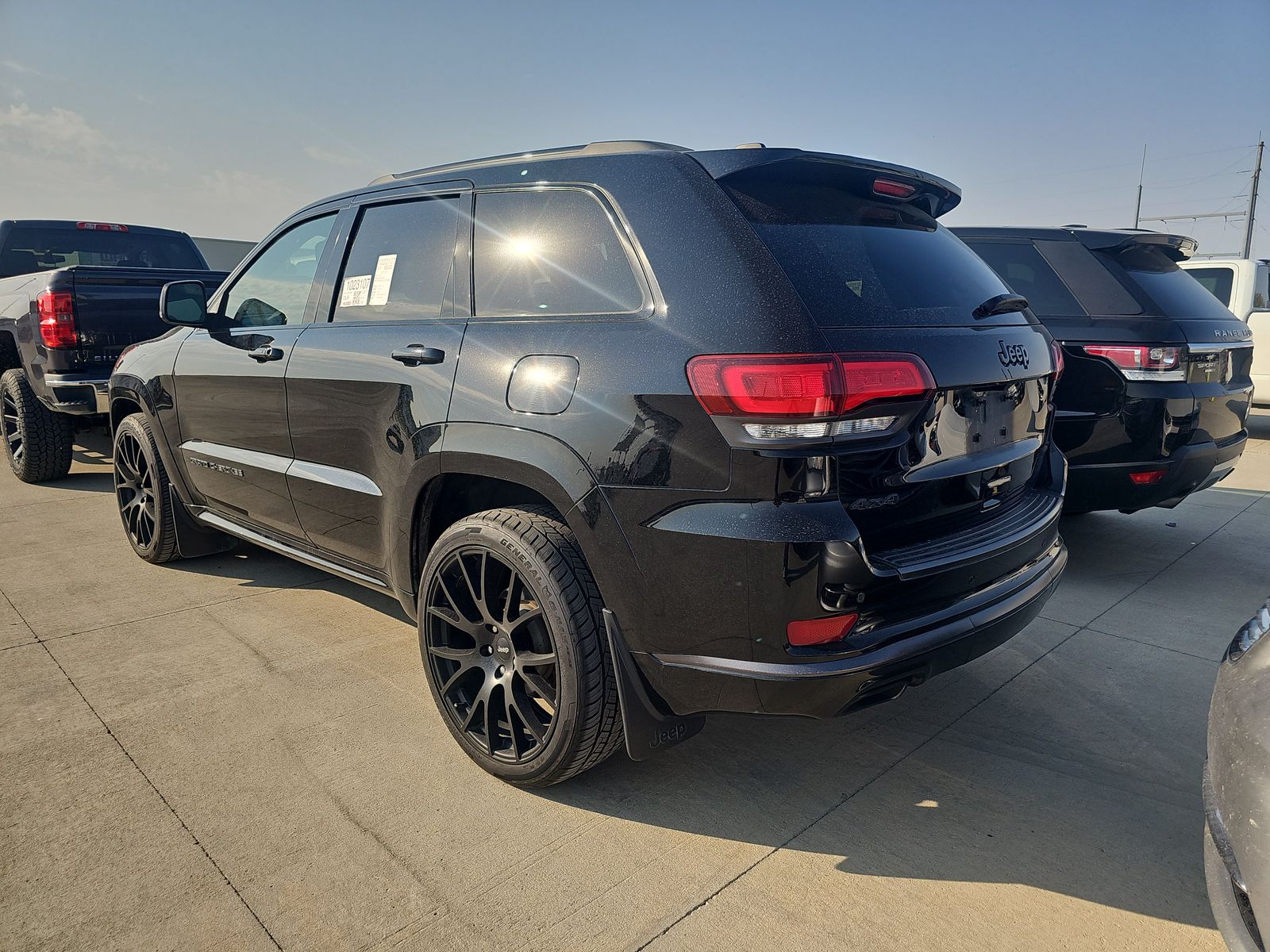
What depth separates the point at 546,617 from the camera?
2.32 m

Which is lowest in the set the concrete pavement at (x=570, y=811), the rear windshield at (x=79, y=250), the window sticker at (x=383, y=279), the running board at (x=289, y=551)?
the concrete pavement at (x=570, y=811)

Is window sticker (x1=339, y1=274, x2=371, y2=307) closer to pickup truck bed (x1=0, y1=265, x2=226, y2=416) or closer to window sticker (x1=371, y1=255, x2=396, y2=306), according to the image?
window sticker (x1=371, y1=255, x2=396, y2=306)

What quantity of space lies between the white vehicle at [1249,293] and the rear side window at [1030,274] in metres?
5.34

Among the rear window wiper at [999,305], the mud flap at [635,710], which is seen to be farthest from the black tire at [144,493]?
the rear window wiper at [999,305]

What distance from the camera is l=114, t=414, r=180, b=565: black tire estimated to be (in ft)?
14.3

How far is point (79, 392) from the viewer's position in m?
5.78

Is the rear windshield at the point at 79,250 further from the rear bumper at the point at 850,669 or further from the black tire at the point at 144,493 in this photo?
the rear bumper at the point at 850,669

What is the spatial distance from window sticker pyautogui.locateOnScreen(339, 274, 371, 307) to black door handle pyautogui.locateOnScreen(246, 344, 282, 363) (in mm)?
390

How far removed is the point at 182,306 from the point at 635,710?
9.04 feet

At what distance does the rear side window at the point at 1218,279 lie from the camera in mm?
8914

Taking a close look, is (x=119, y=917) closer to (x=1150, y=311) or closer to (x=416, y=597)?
(x=416, y=597)

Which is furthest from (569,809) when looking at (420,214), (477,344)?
(420,214)

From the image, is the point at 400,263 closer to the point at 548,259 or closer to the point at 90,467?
the point at 548,259

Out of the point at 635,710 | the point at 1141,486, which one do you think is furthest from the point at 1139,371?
the point at 635,710
